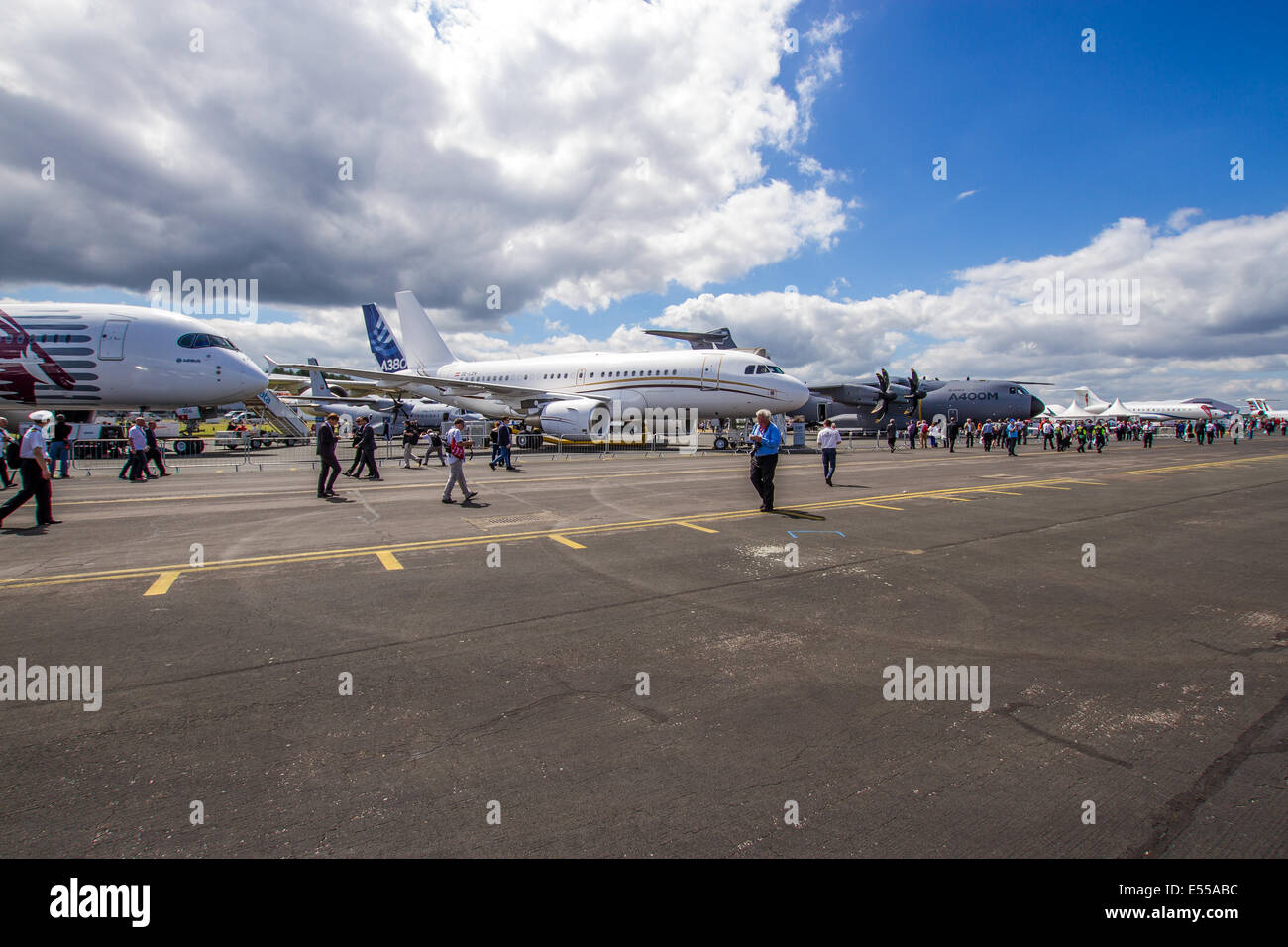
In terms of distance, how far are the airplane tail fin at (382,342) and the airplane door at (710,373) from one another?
79.5 ft

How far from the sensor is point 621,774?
2.92 m

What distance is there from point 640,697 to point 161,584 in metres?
5.69

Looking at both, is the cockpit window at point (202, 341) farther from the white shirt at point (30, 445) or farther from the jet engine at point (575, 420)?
the white shirt at point (30, 445)

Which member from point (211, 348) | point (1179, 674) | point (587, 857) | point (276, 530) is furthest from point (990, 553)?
point (211, 348)

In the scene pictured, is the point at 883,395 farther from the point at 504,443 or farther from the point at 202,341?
the point at 202,341

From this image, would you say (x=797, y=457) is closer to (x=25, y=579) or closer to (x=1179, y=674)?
(x=1179, y=674)

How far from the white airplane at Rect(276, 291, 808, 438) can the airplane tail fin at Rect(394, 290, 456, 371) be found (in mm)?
6483

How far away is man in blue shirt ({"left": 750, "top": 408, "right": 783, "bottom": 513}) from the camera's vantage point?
11.0 m

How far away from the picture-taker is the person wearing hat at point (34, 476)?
355 inches

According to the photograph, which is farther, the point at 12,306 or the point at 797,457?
the point at 797,457

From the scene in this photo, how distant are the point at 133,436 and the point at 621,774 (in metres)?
18.7

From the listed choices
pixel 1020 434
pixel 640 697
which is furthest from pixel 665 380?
pixel 1020 434

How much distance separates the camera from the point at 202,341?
23.9 metres

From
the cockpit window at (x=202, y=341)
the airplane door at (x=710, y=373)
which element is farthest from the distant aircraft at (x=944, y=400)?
the cockpit window at (x=202, y=341)
